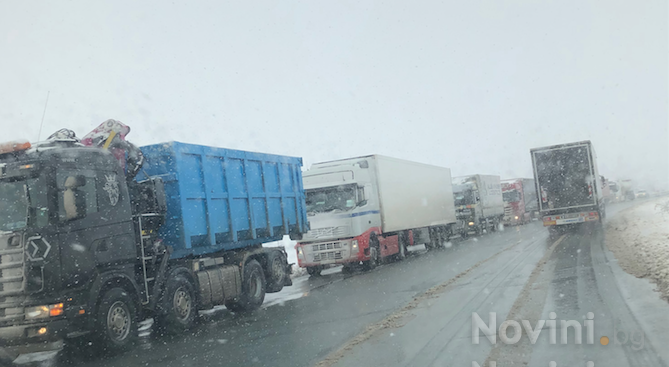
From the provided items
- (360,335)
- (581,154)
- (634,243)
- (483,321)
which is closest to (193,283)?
(360,335)

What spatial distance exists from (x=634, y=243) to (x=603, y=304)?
9.41 metres

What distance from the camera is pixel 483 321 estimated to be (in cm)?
773

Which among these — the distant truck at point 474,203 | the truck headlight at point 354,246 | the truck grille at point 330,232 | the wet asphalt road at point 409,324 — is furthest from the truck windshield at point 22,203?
the distant truck at point 474,203

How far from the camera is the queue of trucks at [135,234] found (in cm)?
748

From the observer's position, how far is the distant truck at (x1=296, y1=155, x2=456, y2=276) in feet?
55.1

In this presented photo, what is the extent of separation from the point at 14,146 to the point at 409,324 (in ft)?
19.8

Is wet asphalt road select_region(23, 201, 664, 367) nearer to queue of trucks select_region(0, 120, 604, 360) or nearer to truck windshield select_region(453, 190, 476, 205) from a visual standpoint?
queue of trucks select_region(0, 120, 604, 360)

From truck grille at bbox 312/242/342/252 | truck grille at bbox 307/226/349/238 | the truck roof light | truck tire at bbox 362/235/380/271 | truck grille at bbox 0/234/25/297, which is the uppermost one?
the truck roof light

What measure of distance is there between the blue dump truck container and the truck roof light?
2323mm

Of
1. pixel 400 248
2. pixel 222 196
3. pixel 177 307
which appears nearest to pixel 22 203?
pixel 177 307

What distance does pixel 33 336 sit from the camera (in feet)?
24.1

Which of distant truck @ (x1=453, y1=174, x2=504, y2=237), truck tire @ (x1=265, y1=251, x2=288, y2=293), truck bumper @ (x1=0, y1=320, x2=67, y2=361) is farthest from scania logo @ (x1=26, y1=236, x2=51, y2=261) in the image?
distant truck @ (x1=453, y1=174, x2=504, y2=237)

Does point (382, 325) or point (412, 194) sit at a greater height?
point (412, 194)

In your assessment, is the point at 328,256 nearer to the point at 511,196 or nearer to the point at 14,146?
the point at 14,146
